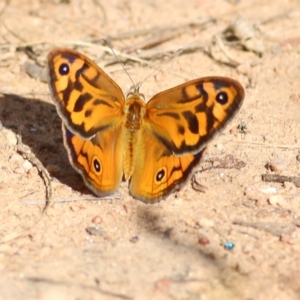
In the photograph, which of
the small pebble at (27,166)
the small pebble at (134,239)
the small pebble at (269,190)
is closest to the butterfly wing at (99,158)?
the small pebble at (134,239)

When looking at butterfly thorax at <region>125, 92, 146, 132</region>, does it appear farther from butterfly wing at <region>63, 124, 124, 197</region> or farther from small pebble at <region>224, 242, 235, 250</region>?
small pebble at <region>224, 242, 235, 250</region>

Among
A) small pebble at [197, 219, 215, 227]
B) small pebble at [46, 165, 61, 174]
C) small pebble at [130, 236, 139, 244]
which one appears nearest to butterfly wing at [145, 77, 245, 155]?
small pebble at [197, 219, 215, 227]

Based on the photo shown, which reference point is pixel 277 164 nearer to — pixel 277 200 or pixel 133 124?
pixel 277 200

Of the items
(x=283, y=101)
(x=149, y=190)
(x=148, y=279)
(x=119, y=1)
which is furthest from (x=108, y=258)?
(x=119, y=1)

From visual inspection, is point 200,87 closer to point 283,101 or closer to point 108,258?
point 108,258

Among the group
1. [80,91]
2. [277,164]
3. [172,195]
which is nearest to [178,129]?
[172,195]

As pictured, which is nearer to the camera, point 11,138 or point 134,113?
point 134,113

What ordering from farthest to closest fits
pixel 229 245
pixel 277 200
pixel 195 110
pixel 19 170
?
1. pixel 19 170
2. pixel 277 200
3. pixel 195 110
4. pixel 229 245

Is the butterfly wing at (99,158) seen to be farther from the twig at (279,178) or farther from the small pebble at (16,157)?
the twig at (279,178)
